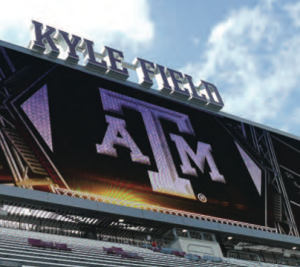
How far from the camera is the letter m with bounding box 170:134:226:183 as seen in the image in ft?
87.0

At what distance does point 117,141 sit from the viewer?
24.4 meters

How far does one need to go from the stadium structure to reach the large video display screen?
0.07 m

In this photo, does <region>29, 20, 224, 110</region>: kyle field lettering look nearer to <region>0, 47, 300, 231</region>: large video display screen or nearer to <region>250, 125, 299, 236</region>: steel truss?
<region>0, 47, 300, 231</region>: large video display screen

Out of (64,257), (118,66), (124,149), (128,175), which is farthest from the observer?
(118,66)

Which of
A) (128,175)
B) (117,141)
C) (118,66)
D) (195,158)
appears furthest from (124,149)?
(118,66)

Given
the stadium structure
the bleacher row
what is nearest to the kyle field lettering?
the stadium structure

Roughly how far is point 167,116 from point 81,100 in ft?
19.8

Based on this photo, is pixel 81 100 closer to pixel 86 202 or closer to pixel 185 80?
pixel 86 202

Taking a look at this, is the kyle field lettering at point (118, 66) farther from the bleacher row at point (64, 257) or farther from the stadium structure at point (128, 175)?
the bleacher row at point (64, 257)

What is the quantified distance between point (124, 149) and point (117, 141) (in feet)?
1.84

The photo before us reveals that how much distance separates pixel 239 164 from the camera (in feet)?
96.8

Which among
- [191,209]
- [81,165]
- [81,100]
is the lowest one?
[191,209]

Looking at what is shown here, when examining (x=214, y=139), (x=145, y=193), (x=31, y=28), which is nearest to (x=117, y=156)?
(x=145, y=193)

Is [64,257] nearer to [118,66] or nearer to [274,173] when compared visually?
[118,66]
